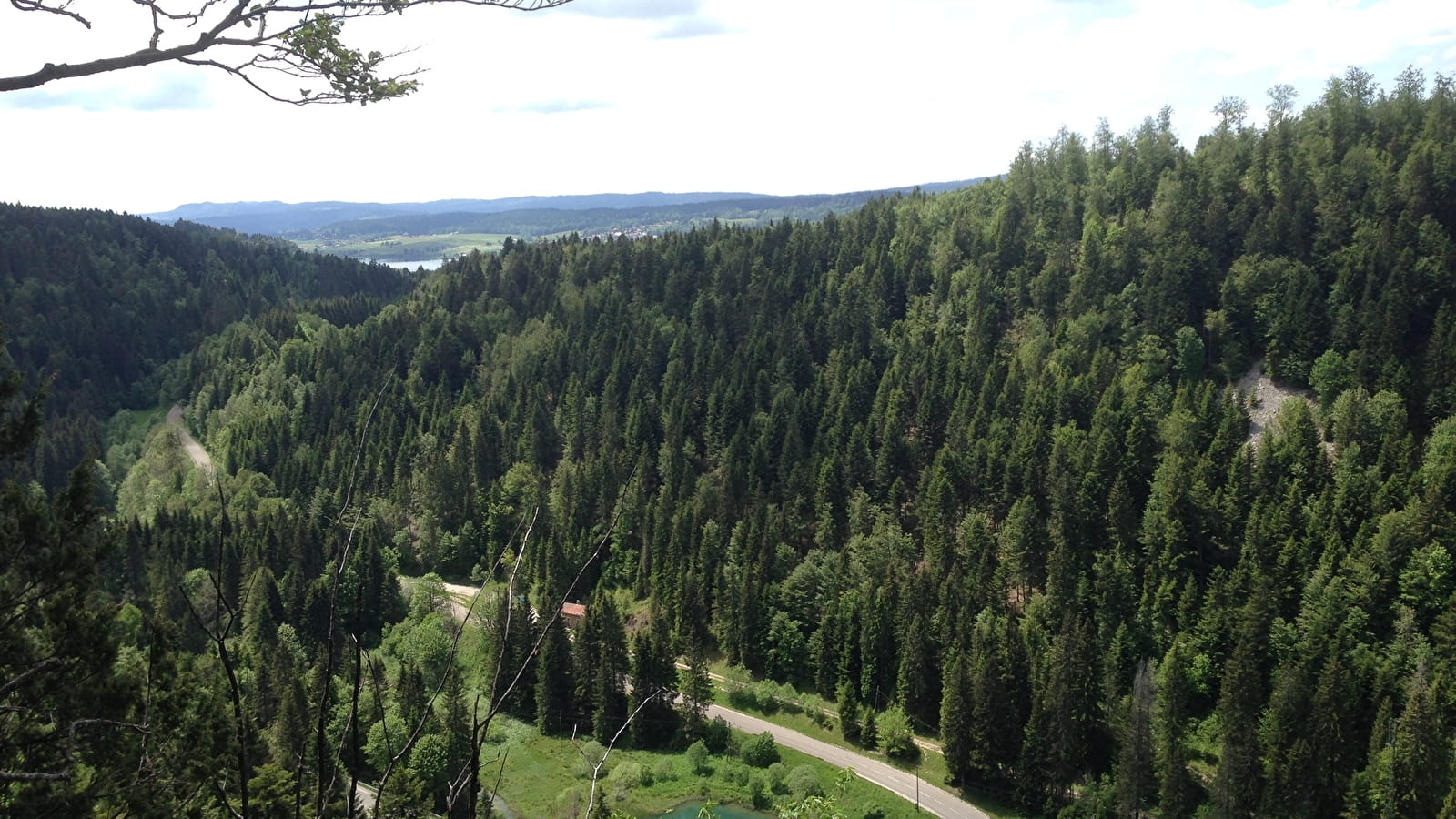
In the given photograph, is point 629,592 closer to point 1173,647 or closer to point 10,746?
point 1173,647

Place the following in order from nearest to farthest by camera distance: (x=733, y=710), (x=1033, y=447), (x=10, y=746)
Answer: (x=10, y=746) < (x=733, y=710) < (x=1033, y=447)

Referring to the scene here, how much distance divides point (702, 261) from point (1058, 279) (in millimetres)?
59323

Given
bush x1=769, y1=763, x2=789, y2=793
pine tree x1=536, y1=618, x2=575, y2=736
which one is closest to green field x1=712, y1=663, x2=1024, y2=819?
bush x1=769, y1=763, x2=789, y2=793

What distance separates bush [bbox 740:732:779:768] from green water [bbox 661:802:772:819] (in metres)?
3.93

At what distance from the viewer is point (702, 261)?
14438 cm

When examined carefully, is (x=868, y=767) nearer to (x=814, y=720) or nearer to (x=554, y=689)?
(x=814, y=720)

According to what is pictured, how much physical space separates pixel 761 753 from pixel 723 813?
17.7 ft

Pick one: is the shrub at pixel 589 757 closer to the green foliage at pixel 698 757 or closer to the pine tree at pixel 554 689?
the green foliage at pixel 698 757

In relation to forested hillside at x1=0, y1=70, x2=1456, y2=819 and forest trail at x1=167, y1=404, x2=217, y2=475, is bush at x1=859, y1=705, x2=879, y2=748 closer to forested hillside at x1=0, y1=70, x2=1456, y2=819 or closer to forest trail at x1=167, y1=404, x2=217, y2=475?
forested hillside at x1=0, y1=70, x2=1456, y2=819

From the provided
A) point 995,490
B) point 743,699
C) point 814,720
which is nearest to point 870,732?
point 814,720

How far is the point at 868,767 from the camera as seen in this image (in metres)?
61.2

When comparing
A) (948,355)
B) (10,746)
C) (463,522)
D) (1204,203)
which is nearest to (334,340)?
(463,522)

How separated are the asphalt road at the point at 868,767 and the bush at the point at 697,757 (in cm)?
482

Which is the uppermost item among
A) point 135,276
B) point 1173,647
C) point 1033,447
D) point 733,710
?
point 135,276
